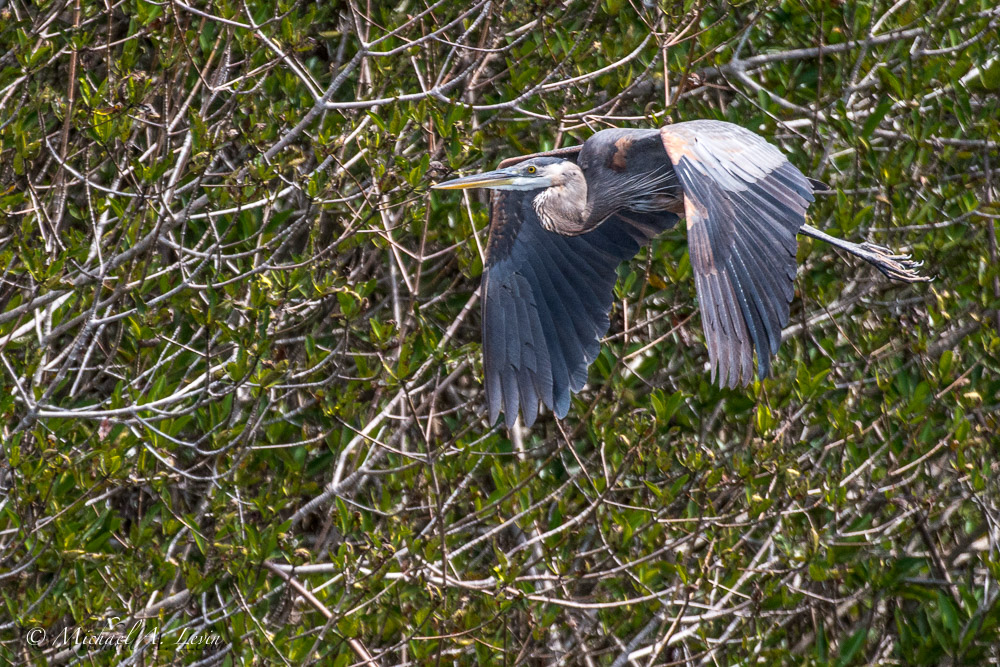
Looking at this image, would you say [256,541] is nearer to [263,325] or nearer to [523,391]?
[263,325]

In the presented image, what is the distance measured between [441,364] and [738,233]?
1.10m

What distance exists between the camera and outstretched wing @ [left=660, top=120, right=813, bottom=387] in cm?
326

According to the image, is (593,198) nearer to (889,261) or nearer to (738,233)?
(738,233)

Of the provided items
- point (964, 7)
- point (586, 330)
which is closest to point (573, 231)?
point (586, 330)

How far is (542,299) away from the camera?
4.37 metres

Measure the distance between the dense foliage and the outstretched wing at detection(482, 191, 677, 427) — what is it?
11cm

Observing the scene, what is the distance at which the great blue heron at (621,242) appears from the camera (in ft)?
11.2

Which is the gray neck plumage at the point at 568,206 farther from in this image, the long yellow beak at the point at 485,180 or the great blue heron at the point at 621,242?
the long yellow beak at the point at 485,180

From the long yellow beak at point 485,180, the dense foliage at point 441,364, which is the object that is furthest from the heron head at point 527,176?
the dense foliage at point 441,364

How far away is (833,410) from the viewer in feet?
13.4

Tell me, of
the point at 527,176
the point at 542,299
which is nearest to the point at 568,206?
the point at 527,176

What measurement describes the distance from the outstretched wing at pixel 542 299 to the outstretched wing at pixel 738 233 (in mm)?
699

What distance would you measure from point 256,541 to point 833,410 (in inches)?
77.6

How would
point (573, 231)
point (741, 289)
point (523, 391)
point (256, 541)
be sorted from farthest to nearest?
point (573, 231)
point (523, 391)
point (256, 541)
point (741, 289)
